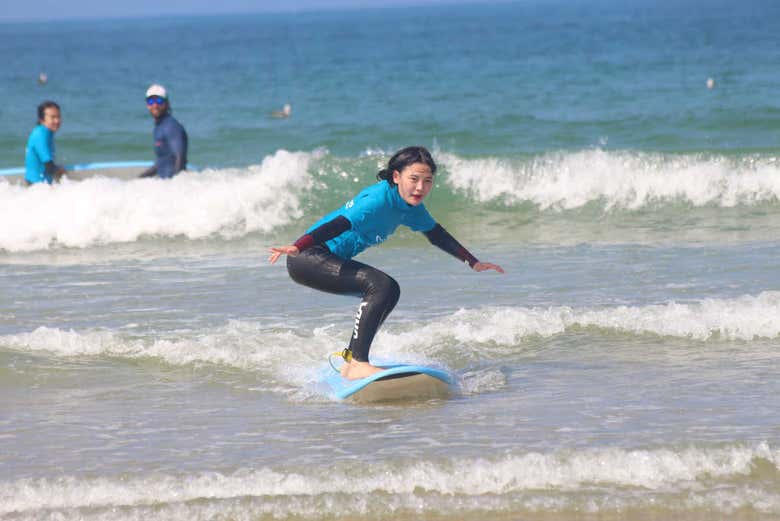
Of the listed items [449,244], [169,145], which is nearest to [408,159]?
[449,244]

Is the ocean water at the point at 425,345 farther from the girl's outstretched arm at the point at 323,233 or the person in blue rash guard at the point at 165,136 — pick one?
the girl's outstretched arm at the point at 323,233

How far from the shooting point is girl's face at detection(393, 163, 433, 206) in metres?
6.37

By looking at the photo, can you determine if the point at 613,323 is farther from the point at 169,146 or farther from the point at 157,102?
the point at 169,146

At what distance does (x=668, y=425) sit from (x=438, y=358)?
6.90 ft

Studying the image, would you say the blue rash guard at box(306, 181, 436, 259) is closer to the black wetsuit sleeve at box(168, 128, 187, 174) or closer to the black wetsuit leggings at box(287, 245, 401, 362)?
the black wetsuit leggings at box(287, 245, 401, 362)

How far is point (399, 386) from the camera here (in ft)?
21.4

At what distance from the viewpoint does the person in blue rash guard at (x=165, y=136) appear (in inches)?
524

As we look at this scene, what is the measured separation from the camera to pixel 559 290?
9.36 meters

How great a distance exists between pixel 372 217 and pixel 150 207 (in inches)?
329

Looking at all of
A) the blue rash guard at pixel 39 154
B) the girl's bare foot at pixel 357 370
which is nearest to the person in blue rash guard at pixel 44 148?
the blue rash guard at pixel 39 154

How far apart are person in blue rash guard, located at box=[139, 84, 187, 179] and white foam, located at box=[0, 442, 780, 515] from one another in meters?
8.46

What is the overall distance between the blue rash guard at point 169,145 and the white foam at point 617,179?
384cm

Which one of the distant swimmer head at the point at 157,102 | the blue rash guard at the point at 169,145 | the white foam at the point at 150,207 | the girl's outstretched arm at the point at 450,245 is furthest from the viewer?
the white foam at the point at 150,207

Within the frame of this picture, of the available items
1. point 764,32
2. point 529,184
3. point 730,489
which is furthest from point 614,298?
point 764,32
